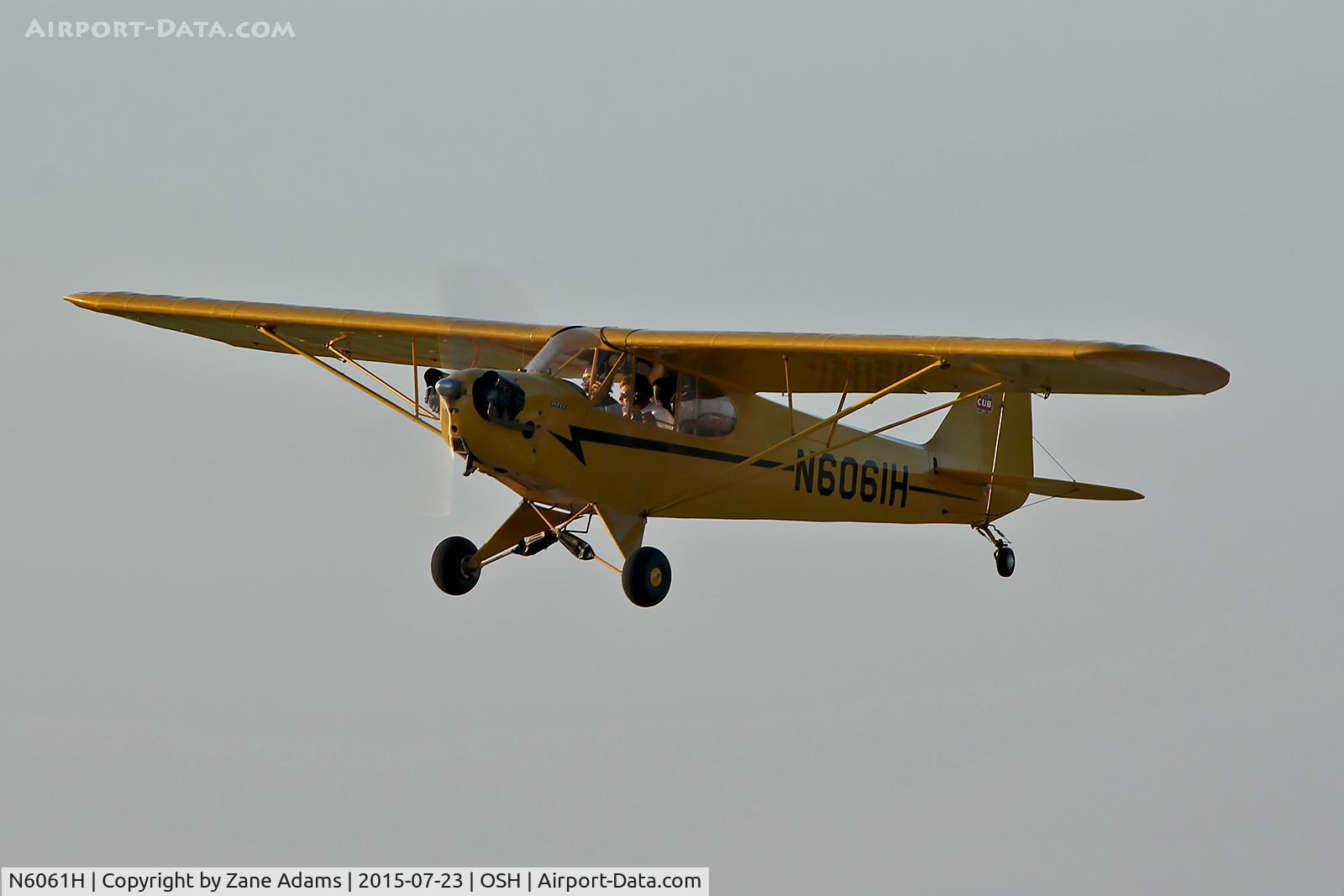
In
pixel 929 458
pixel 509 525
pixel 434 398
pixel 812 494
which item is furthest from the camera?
pixel 929 458

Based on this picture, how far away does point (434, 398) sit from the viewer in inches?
640

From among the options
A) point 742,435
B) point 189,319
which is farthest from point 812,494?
point 189,319

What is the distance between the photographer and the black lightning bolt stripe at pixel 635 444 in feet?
53.6

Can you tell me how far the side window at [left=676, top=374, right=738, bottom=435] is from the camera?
17406 mm

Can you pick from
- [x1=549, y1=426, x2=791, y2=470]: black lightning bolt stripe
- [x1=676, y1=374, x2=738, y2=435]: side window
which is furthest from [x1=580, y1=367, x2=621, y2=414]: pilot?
[x1=676, y1=374, x2=738, y2=435]: side window

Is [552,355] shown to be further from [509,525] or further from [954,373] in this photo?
[954,373]

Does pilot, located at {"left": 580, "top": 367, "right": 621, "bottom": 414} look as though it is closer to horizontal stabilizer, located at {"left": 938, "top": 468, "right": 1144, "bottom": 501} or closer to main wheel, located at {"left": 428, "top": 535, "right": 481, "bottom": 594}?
main wheel, located at {"left": 428, "top": 535, "right": 481, "bottom": 594}

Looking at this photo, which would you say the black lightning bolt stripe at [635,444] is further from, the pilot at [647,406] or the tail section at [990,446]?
the tail section at [990,446]

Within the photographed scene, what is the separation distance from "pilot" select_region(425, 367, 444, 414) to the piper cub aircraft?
3 cm

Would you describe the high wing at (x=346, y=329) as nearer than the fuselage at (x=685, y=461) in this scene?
No

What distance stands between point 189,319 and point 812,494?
274 inches

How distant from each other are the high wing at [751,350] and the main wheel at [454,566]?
6.17ft

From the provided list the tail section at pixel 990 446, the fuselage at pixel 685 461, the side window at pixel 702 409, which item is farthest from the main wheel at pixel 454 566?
the tail section at pixel 990 446

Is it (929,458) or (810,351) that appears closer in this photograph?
(810,351)
